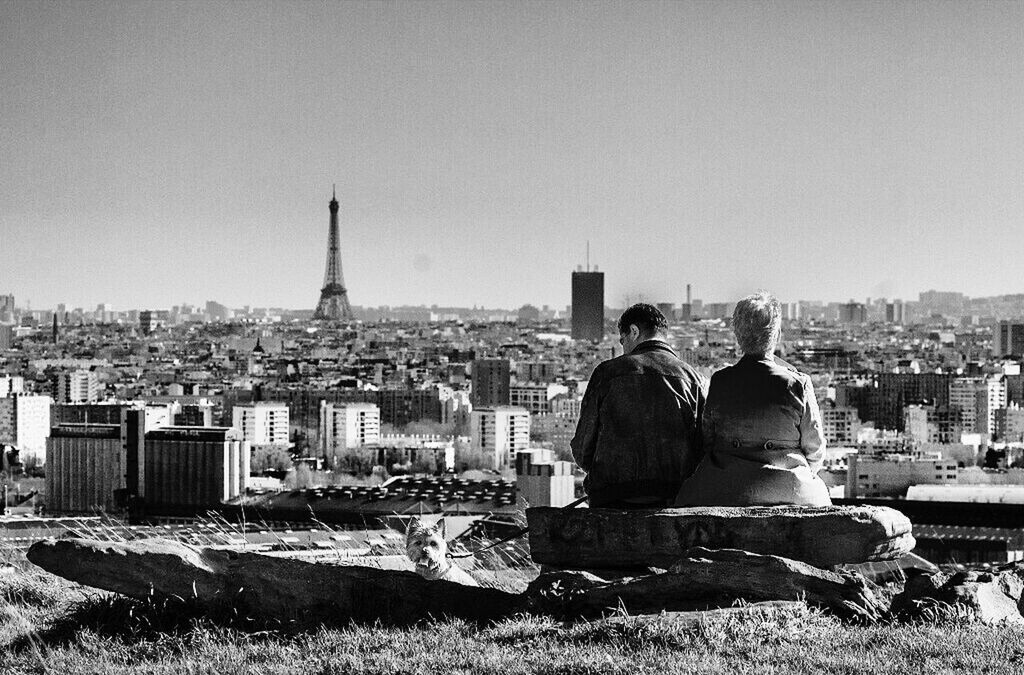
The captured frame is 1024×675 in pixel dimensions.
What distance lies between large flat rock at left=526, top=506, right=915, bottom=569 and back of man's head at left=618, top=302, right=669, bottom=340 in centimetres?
57

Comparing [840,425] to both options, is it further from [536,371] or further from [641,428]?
[641,428]

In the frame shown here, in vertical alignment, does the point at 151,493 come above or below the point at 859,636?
below

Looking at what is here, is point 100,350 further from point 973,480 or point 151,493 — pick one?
point 973,480

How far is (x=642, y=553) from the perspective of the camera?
3982 mm

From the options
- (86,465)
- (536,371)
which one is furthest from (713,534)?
(536,371)

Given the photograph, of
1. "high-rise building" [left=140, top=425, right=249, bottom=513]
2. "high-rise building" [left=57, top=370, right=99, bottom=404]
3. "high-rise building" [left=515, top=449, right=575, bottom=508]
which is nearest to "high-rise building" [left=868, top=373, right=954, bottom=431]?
"high-rise building" [left=57, top=370, right=99, bottom=404]

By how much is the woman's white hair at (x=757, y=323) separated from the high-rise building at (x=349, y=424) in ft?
149

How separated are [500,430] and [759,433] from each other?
4414cm

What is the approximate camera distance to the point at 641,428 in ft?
13.8

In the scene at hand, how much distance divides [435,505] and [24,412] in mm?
24679

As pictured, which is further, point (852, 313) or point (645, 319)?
point (852, 313)

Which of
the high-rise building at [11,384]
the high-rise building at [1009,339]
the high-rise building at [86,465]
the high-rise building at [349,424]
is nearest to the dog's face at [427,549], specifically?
the high-rise building at [86,465]

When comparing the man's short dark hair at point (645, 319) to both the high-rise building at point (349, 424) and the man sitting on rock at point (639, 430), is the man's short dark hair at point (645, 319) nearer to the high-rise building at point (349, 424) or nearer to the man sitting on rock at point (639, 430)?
the man sitting on rock at point (639, 430)

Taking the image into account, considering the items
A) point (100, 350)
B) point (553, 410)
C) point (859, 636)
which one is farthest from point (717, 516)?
point (100, 350)
